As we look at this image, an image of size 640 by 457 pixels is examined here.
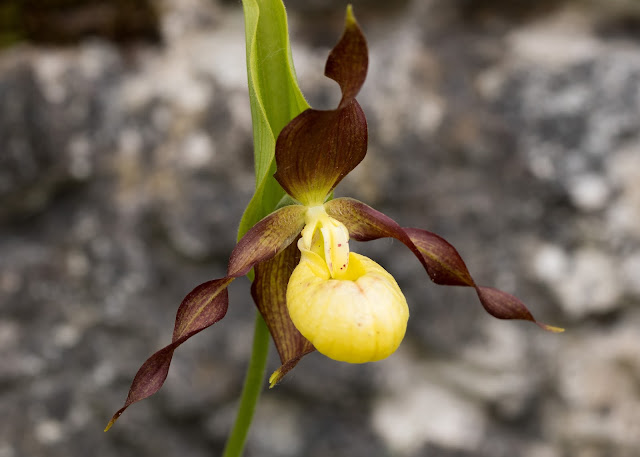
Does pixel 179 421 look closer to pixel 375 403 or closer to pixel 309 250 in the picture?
pixel 375 403

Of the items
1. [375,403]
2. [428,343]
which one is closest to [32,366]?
[375,403]

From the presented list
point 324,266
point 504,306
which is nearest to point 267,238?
point 324,266

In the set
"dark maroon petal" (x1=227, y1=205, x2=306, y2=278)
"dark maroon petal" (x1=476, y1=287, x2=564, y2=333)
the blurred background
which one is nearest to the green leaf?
"dark maroon petal" (x1=227, y1=205, x2=306, y2=278)

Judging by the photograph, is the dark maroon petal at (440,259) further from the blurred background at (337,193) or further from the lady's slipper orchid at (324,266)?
the blurred background at (337,193)

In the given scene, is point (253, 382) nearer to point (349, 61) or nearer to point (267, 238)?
point (267, 238)

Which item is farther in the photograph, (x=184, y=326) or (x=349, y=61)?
(x=184, y=326)

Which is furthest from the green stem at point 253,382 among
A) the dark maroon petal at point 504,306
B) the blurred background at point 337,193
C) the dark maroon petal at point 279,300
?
the blurred background at point 337,193

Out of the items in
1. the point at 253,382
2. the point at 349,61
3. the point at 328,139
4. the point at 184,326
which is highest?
the point at 349,61
